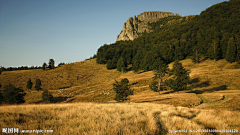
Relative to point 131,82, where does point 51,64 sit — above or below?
above

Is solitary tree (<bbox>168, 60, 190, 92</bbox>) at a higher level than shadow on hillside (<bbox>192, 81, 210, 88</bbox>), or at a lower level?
higher

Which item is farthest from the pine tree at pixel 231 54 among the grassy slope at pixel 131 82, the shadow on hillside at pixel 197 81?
the shadow on hillside at pixel 197 81

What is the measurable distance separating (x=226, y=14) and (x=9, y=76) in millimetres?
205989

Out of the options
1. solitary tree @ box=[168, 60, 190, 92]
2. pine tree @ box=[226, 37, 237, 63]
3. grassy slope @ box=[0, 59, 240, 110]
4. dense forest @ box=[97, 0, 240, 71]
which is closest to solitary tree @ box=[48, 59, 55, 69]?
grassy slope @ box=[0, 59, 240, 110]

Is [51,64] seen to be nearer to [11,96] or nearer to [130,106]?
[11,96]

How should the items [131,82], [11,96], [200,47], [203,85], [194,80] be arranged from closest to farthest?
1. [11,96]
2. [203,85]
3. [194,80]
4. [131,82]
5. [200,47]

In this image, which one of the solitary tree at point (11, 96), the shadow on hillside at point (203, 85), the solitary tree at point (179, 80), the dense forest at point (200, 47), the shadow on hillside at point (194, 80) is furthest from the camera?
the dense forest at point (200, 47)

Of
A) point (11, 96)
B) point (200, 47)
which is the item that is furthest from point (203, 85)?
point (11, 96)

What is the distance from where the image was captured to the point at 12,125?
230 inches

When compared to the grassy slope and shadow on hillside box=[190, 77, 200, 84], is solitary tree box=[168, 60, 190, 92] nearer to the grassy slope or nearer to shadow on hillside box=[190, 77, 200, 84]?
the grassy slope

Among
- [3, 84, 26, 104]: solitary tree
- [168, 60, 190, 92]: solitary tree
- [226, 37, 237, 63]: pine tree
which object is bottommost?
[3, 84, 26, 104]: solitary tree

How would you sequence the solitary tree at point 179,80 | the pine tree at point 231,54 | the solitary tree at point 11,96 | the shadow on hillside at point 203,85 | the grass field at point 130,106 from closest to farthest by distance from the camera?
1. the grass field at point 130,106
2. the solitary tree at point 179,80
3. the solitary tree at point 11,96
4. the shadow on hillside at point 203,85
5. the pine tree at point 231,54

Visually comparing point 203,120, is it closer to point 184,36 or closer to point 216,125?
point 216,125

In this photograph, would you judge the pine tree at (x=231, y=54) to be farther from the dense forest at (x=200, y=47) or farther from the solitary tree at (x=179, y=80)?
the solitary tree at (x=179, y=80)
